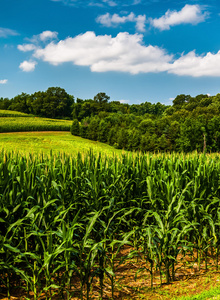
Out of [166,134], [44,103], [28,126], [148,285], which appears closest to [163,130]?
[166,134]

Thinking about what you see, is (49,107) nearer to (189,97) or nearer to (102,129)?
(102,129)

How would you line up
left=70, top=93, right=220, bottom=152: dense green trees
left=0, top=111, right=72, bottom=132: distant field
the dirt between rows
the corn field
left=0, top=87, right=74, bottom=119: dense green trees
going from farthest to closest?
left=0, top=87, right=74, bottom=119: dense green trees, left=0, top=111, right=72, bottom=132: distant field, left=70, top=93, right=220, bottom=152: dense green trees, the dirt between rows, the corn field

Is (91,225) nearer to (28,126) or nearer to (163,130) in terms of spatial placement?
(163,130)

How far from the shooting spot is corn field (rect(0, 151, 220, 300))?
128 inches

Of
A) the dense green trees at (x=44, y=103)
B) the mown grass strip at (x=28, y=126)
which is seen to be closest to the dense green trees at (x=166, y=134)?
the mown grass strip at (x=28, y=126)

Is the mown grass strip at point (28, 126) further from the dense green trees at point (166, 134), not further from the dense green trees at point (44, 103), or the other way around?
the dense green trees at point (44, 103)

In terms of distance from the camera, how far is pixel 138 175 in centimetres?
562

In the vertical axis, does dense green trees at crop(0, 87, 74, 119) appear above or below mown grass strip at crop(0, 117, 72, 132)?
above

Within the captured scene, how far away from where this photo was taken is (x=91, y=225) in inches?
129

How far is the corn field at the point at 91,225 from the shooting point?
10.7ft

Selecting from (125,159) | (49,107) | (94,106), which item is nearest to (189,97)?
(94,106)

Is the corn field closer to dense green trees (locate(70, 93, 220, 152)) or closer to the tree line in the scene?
the tree line

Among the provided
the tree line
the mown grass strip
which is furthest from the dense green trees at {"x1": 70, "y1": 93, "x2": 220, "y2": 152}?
the mown grass strip

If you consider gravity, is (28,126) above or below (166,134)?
above
